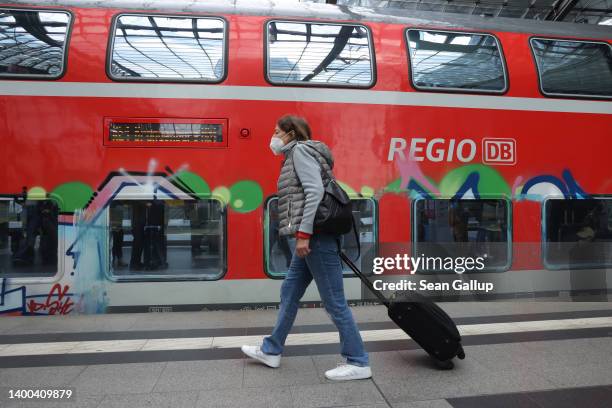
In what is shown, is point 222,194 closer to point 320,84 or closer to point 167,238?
point 167,238

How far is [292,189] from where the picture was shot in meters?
3.18

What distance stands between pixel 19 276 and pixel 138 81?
2.38 meters

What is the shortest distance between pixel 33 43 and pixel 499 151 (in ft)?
17.4

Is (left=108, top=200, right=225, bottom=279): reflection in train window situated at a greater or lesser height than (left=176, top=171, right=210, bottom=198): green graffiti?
lesser

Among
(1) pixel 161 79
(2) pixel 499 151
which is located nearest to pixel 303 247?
(1) pixel 161 79

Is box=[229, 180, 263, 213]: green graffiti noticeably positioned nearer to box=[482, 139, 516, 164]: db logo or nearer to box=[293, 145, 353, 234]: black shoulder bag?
box=[293, 145, 353, 234]: black shoulder bag

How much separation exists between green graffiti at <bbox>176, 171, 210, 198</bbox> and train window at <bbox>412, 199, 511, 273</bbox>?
240 cm

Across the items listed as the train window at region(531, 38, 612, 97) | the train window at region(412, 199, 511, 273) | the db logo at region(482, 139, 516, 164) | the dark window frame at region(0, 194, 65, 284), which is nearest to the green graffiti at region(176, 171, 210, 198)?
the dark window frame at region(0, 194, 65, 284)

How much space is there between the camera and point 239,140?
484 cm

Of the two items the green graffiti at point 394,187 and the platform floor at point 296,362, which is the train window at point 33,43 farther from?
the green graffiti at point 394,187

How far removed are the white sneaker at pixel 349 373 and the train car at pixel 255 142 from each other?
5.96ft

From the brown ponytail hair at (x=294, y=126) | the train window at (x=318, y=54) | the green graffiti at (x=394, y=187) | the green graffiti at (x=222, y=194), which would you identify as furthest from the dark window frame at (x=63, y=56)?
the green graffiti at (x=394, y=187)

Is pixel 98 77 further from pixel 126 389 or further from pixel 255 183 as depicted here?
pixel 126 389

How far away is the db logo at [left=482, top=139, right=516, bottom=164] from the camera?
5262mm
